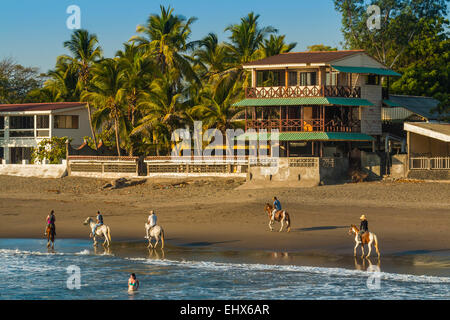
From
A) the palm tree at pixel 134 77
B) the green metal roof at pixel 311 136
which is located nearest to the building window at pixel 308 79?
the green metal roof at pixel 311 136

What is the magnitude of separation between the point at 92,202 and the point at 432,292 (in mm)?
26716

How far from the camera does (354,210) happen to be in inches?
1462

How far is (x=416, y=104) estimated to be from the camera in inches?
2355

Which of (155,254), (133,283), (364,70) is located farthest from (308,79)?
(133,283)

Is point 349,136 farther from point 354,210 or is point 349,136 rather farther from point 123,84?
point 123,84

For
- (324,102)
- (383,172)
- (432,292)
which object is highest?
(324,102)

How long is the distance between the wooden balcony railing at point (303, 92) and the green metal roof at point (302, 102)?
55cm

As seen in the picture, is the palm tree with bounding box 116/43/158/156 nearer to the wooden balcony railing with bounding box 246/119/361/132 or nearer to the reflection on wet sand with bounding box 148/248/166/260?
the wooden balcony railing with bounding box 246/119/361/132

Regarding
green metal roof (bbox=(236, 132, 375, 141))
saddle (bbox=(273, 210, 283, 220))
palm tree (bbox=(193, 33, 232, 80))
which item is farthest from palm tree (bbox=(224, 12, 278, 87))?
saddle (bbox=(273, 210, 283, 220))

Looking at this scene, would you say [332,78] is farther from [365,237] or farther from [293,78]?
[365,237]

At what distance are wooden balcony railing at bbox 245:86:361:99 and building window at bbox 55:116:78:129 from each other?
2196cm

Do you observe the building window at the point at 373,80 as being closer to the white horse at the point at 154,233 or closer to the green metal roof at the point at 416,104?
the green metal roof at the point at 416,104

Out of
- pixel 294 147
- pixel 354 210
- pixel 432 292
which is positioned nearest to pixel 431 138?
pixel 294 147

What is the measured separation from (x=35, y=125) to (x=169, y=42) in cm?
1508
